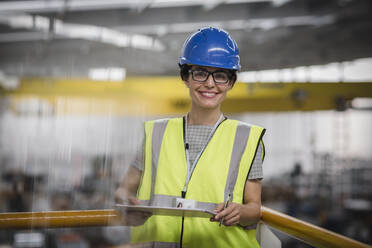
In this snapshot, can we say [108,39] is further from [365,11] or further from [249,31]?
[365,11]

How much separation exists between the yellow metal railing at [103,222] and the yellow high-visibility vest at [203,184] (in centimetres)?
13

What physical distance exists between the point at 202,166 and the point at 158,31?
9.76 meters

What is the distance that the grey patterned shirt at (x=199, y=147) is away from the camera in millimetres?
1519

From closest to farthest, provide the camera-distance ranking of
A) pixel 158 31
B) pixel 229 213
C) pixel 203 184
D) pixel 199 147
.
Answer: pixel 229 213 → pixel 203 184 → pixel 199 147 → pixel 158 31

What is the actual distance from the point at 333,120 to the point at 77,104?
26.9 ft

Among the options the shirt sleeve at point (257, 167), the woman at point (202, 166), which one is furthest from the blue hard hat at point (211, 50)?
the shirt sleeve at point (257, 167)

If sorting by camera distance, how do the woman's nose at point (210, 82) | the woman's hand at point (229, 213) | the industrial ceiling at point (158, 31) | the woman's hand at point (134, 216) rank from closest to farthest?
the woman's hand at point (229, 213), the woman's hand at point (134, 216), the woman's nose at point (210, 82), the industrial ceiling at point (158, 31)

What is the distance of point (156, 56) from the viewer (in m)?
11.2

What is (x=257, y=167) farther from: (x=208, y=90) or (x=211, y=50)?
(x=211, y=50)

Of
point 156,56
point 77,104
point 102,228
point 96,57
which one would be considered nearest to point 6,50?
point 96,57

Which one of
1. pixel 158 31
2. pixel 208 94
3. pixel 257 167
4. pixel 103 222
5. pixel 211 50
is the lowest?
pixel 103 222

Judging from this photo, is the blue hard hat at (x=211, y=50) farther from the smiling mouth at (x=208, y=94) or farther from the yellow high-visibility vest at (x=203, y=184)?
the yellow high-visibility vest at (x=203, y=184)

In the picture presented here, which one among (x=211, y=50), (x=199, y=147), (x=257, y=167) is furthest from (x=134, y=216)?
(x=211, y=50)

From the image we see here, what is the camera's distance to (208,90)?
5.12 feet
